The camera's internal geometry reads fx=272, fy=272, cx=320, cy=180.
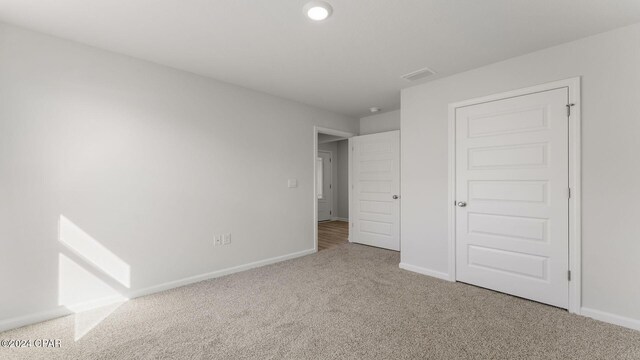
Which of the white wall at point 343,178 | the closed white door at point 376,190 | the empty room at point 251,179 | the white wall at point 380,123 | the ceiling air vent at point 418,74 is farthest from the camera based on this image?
the white wall at point 343,178

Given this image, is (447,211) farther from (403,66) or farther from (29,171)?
(29,171)

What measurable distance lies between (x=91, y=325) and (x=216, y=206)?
153 centimetres

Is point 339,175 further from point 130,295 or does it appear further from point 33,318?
point 33,318

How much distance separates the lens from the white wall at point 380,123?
477cm

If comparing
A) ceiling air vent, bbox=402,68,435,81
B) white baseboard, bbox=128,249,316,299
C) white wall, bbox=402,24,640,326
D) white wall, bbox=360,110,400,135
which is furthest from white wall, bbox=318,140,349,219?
white wall, bbox=402,24,640,326

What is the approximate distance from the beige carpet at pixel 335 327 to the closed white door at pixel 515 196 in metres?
0.25

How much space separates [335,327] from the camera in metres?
2.17

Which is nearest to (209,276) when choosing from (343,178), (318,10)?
(318,10)

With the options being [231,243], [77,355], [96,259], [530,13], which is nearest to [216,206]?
[231,243]

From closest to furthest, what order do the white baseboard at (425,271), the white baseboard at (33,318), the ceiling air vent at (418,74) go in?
1. the white baseboard at (33,318)
2. the ceiling air vent at (418,74)
3. the white baseboard at (425,271)

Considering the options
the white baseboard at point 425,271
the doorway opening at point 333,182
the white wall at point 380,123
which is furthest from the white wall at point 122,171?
the doorway opening at point 333,182

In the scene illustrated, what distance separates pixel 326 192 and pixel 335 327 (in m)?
5.81

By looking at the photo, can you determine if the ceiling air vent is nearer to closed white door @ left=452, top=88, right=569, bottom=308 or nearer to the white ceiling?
the white ceiling

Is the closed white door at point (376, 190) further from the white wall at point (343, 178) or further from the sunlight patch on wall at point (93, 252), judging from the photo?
the sunlight patch on wall at point (93, 252)
